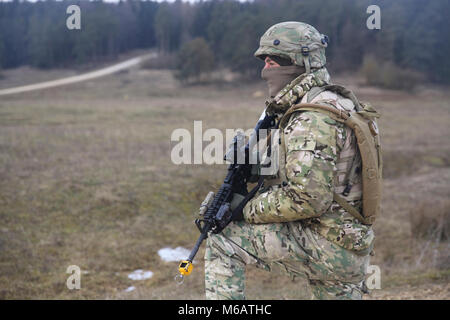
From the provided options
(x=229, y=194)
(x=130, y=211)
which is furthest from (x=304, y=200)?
(x=130, y=211)

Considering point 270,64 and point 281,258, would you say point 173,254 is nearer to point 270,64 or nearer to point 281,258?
point 281,258

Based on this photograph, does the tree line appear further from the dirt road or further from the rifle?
the rifle

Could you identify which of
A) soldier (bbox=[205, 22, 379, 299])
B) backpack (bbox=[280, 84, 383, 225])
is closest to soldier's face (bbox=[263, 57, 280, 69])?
soldier (bbox=[205, 22, 379, 299])

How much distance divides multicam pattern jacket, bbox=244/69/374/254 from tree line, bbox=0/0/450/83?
34.0m

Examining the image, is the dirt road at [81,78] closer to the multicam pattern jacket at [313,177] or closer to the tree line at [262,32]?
the tree line at [262,32]

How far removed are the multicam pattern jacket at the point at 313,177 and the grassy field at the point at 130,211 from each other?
103 inches

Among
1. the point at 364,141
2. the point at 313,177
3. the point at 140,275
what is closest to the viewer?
the point at 313,177

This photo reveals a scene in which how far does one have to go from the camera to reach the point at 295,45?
9.94ft

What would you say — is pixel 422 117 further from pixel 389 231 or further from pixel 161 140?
pixel 389 231

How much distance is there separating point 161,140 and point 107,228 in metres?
8.31

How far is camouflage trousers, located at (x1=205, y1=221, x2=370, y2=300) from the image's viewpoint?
2951mm

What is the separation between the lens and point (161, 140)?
16719 millimetres

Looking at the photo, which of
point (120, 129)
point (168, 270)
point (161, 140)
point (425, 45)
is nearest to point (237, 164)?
point (168, 270)

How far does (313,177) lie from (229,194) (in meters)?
0.72
